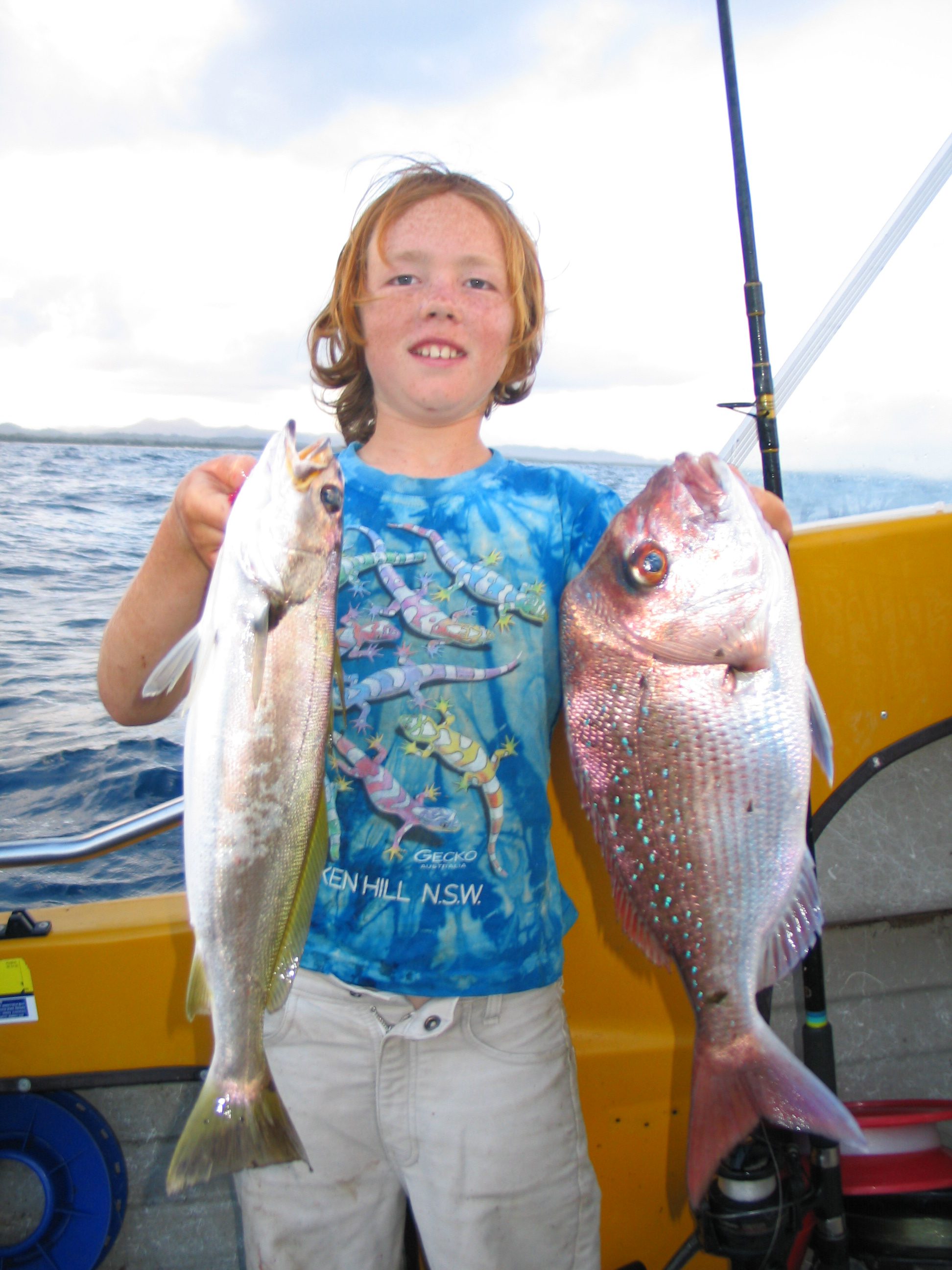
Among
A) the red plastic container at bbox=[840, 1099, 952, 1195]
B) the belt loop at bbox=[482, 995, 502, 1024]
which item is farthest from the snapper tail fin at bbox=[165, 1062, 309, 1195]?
the red plastic container at bbox=[840, 1099, 952, 1195]

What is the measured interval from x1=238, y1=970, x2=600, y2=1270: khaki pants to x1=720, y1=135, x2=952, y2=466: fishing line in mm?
1663

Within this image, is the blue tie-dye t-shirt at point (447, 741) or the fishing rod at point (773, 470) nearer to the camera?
the blue tie-dye t-shirt at point (447, 741)

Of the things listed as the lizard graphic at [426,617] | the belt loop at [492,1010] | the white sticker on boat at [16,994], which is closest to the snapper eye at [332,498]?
the lizard graphic at [426,617]

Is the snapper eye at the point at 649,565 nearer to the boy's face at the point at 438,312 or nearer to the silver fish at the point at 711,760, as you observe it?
the silver fish at the point at 711,760

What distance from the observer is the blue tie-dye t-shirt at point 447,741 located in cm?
152

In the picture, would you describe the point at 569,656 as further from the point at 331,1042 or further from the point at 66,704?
the point at 66,704

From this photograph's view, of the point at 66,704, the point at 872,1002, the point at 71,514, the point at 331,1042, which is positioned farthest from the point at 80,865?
the point at 71,514

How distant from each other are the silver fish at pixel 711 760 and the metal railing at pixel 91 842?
1.14 meters

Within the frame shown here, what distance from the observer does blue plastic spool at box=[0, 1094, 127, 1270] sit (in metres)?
2.12

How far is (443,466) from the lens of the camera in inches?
69.6

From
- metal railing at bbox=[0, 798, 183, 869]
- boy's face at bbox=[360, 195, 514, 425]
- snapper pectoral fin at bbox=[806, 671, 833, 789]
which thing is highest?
boy's face at bbox=[360, 195, 514, 425]

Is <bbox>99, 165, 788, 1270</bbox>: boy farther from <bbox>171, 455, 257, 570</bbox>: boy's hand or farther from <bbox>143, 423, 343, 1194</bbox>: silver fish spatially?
<bbox>143, 423, 343, 1194</bbox>: silver fish

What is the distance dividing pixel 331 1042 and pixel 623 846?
0.66m

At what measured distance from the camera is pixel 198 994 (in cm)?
132
